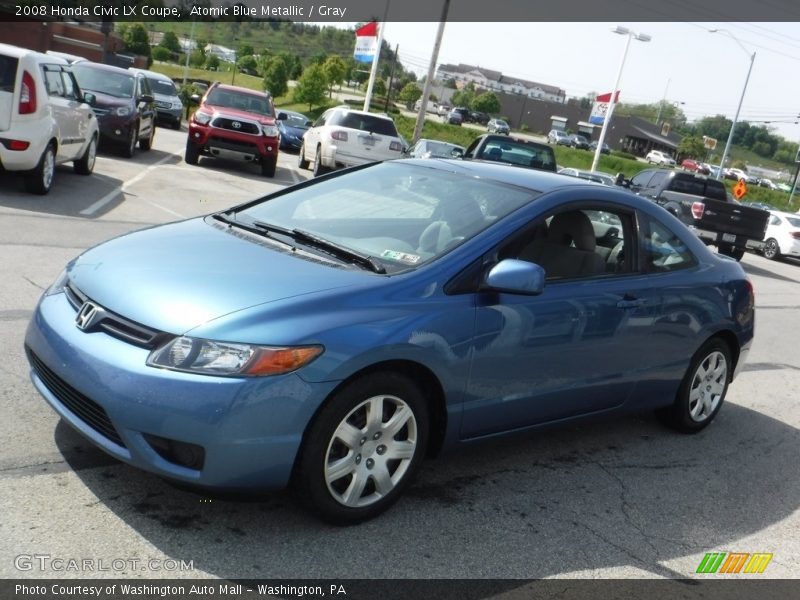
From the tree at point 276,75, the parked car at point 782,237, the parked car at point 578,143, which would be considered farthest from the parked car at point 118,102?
the parked car at point 578,143

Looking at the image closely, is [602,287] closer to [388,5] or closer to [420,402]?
[420,402]

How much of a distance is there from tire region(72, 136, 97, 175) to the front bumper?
35.0 ft

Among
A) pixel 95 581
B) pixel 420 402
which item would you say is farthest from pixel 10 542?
pixel 420 402

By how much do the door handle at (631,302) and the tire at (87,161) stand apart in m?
10.5

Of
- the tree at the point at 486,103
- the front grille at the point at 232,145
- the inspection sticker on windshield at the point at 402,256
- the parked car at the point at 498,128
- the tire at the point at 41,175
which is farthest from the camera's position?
the tree at the point at 486,103

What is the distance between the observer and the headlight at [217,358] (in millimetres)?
3344

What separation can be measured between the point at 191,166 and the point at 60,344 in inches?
607

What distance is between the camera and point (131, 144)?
17344 millimetres

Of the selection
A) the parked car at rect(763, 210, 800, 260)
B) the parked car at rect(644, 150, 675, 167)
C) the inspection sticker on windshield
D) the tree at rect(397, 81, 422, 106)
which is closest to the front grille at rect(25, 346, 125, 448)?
the inspection sticker on windshield

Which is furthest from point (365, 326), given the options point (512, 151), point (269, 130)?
point (269, 130)

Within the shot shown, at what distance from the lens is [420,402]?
12.8 feet

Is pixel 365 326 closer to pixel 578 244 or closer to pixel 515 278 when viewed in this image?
pixel 515 278

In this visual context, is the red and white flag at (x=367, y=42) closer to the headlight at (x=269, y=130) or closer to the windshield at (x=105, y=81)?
the headlight at (x=269, y=130)

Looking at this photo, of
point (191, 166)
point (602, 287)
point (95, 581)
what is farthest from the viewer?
point (191, 166)
